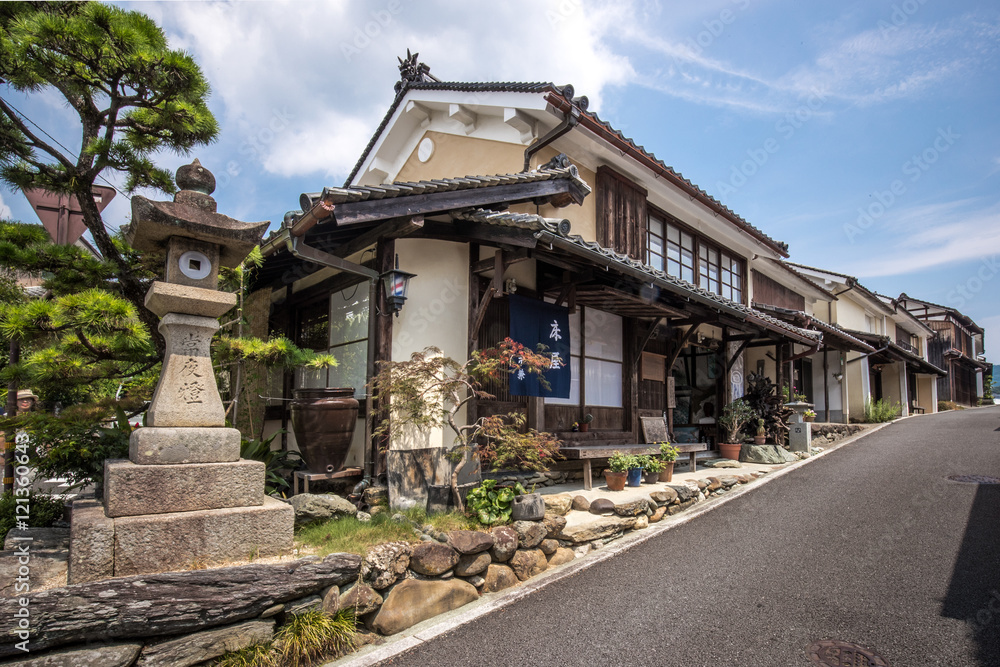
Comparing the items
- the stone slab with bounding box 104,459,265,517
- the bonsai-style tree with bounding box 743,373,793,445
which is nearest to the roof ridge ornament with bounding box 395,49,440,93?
the stone slab with bounding box 104,459,265,517

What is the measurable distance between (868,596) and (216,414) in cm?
559

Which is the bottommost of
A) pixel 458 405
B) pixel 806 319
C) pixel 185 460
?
pixel 185 460

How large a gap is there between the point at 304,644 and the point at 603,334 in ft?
23.2

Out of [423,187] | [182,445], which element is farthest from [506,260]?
[182,445]

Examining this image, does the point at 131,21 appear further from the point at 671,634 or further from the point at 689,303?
the point at 689,303

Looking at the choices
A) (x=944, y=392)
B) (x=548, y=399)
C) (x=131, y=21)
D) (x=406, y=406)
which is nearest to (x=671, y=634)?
(x=406, y=406)

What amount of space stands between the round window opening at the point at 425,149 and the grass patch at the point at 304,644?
859cm

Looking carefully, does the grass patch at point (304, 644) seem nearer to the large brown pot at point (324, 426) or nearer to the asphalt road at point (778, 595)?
the asphalt road at point (778, 595)

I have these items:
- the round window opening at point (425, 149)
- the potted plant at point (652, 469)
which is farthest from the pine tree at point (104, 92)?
the potted plant at point (652, 469)

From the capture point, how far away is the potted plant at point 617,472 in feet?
25.2

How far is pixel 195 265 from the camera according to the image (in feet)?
14.8

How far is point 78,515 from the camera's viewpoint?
3727 mm

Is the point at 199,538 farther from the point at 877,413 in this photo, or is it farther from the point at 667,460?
the point at 877,413

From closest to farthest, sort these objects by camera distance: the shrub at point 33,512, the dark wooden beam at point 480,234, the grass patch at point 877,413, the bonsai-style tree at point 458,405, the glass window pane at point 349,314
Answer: the shrub at point 33,512 → the bonsai-style tree at point 458,405 → the dark wooden beam at point 480,234 → the glass window pane at point 349,314 → the grass patch at point 877,413
